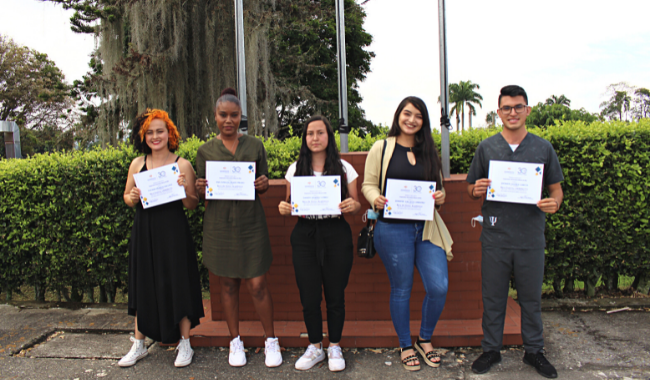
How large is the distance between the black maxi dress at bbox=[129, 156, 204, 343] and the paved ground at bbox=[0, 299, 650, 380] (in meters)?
0.38

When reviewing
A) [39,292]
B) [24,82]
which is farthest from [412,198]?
[24,82]

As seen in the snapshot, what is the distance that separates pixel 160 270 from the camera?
317 centimetres

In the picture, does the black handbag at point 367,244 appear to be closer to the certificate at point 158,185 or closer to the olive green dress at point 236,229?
the olive green dress at point 236,229

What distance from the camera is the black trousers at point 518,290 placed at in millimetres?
2891

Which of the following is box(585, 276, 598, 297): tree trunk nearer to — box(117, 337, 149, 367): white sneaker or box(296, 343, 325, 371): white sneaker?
box(296, 343, 325, 371): white sneaker

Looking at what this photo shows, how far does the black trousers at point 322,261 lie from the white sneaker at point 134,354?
1.40 meters

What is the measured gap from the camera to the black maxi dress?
3158 mm

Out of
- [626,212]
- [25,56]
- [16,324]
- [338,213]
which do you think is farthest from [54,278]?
[25,56]

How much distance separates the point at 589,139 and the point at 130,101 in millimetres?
10071

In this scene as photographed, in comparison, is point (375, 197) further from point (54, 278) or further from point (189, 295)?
point (54, 278)

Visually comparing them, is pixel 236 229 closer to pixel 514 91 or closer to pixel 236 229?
pixel 236 229

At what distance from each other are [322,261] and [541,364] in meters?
1.70

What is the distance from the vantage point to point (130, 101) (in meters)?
10.6

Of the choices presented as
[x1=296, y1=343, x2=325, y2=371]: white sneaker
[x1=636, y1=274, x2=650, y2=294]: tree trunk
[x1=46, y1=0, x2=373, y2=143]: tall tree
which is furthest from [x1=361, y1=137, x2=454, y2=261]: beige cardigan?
[x1=46, y1=0, x2=373, y2=143]: tall tree
